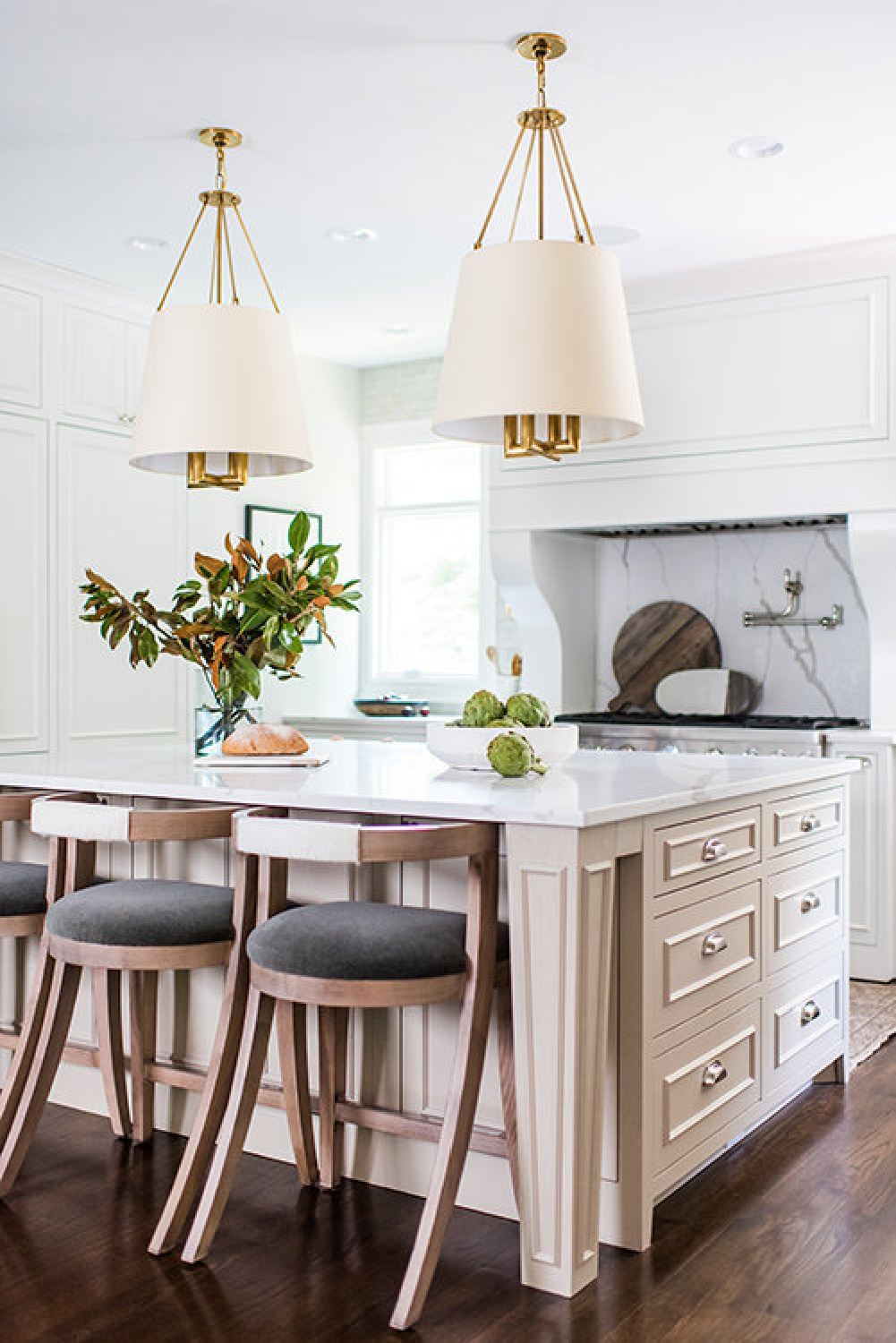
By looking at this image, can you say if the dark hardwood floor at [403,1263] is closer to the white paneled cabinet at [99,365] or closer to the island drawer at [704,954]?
the island drawer at [704,954]

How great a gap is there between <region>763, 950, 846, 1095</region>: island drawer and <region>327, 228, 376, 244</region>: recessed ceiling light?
3.06 metres

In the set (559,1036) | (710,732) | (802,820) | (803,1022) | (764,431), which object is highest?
(764,431)

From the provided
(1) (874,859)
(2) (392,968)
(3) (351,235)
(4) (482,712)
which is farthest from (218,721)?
(1) (874,859)

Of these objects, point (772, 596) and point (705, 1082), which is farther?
point (772, 596)

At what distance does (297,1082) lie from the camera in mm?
2777

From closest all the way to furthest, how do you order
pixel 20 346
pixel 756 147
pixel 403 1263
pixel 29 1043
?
pixel 403 1263
pixel 29 1043
pixel 756 147
pixel 20 346

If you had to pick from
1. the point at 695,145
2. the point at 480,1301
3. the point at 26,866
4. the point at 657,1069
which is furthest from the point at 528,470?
the point at 480,1301

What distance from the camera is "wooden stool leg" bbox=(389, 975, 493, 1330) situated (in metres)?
2.26

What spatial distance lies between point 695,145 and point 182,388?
6.21 ft

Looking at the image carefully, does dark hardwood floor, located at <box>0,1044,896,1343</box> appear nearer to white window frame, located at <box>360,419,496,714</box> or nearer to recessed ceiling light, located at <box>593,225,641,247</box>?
recessed ceiling light, located at <box>593,225,641,247</box>

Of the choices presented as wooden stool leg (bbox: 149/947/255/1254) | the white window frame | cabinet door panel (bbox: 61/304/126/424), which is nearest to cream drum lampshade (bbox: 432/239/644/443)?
wooden stool leg (bbox: 149/947/255/1254)

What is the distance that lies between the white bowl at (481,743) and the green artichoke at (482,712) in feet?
0.12

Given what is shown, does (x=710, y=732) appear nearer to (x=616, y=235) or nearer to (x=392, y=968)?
(x=616, y=235)

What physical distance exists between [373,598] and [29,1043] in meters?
4.55
